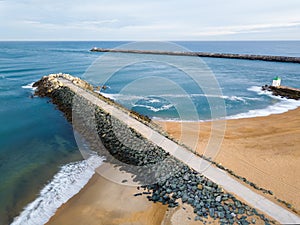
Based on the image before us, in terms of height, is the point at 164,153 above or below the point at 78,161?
above

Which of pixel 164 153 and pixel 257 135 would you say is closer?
pixel 164 153

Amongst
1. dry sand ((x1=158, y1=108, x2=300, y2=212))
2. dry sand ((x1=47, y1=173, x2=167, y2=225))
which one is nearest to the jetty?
dry sand ((x1=47, y1=173, x2=167, y2=225))

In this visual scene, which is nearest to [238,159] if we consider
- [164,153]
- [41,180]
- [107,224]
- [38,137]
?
[164,153]

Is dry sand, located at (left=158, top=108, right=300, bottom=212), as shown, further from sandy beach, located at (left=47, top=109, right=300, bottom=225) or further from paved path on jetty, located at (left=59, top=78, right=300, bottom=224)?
paved path on jetty, located at (left=59, top=78, right=300, bottom=224)

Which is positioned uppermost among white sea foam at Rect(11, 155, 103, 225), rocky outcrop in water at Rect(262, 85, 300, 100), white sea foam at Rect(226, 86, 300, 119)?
rocky outcrop in water at Rect(262, 85, 300, 100)

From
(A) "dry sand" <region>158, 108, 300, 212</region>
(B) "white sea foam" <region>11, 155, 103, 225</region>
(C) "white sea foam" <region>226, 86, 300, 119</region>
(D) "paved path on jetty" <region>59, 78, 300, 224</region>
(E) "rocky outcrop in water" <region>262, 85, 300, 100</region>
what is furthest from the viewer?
(E) "rocky outcrop in water" <region>262, 85, 300, 100</region>

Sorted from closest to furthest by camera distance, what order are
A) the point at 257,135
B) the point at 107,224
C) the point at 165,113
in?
the point at 107,224, the point at 257,135, the point at 165,113

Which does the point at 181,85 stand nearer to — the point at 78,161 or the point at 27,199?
the point at 78,161

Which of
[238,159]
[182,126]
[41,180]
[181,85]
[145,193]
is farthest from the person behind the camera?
[181,85]

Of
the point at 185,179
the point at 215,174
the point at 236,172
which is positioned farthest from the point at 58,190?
the point at 236,172
